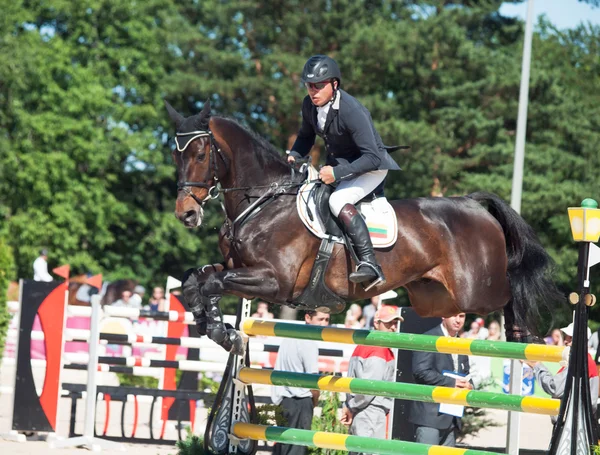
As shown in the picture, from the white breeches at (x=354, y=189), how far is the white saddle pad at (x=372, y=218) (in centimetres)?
11

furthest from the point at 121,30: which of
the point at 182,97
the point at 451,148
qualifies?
the point at 451,148

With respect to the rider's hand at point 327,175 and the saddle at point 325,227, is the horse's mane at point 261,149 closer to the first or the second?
the saddle at point 325,227

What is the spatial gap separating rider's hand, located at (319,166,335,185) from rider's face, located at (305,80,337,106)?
0.43 metres

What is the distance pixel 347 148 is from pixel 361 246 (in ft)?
2.39

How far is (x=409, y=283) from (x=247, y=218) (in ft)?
4.61

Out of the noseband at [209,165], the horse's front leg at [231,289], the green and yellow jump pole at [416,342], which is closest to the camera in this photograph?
the green and yellow jump pole at [416,342]

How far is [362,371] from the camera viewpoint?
303 inches

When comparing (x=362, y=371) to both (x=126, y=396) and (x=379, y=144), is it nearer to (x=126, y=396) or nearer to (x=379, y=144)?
(x=379, y=144)

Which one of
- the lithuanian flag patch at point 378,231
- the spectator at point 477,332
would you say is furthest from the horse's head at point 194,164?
the spectator at point 477,332

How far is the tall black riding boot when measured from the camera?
6176 mm

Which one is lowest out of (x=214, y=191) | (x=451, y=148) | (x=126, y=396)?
(x=126, y=396)

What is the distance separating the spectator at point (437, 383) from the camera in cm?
767

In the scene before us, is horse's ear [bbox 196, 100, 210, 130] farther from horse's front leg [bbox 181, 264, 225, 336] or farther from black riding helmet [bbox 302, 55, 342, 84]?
horse's front leg [bbox 181, 264, 225, 336]

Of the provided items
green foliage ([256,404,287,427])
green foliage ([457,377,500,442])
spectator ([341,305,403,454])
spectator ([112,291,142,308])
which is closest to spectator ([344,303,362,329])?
spectator ([112,291,142,308])
